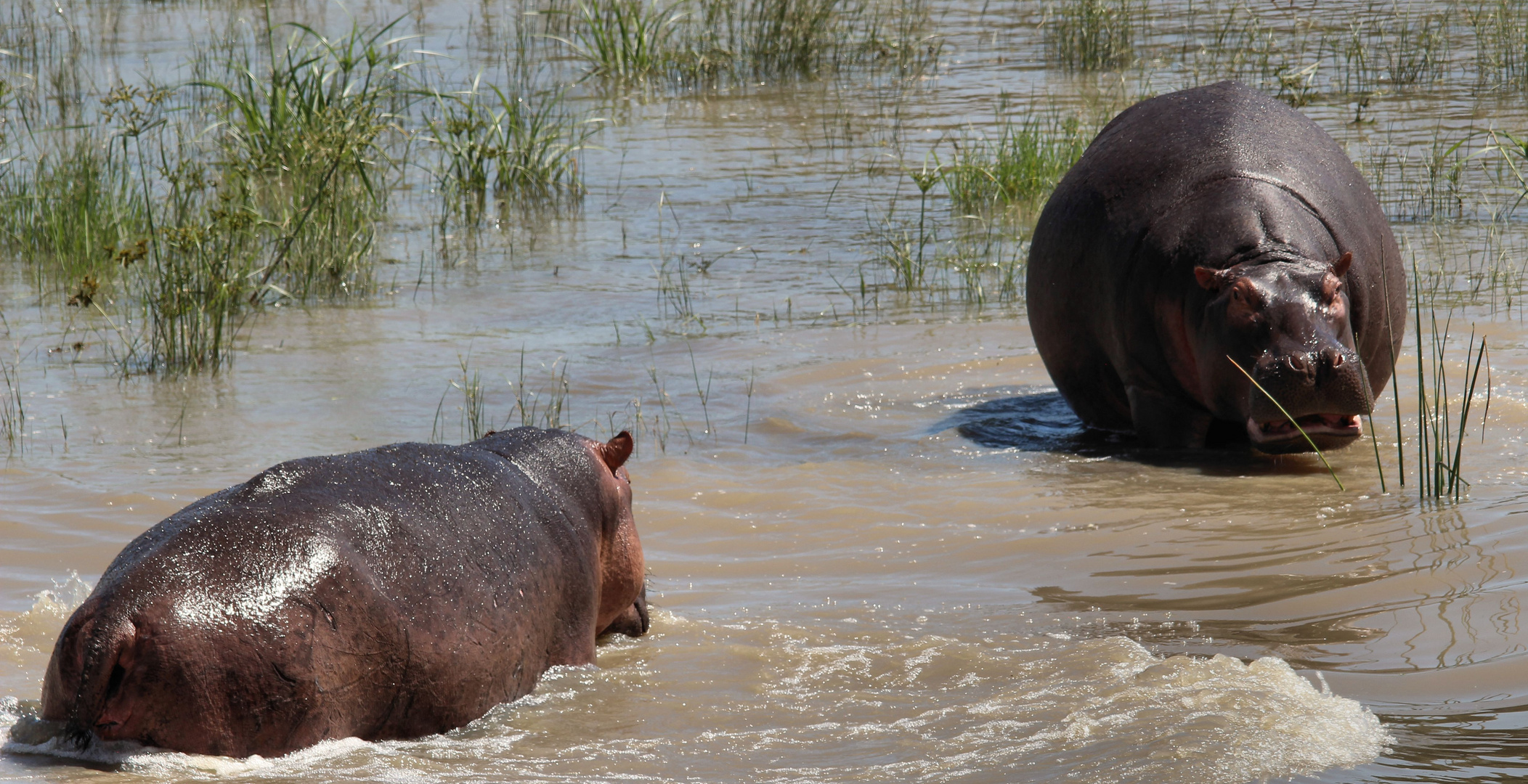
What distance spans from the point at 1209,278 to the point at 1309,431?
0.56m

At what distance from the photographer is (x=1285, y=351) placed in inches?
202

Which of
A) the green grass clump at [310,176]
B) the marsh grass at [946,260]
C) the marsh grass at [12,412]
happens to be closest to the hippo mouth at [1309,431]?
the marsh grass at [946,260]

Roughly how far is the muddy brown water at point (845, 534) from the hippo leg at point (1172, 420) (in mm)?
95

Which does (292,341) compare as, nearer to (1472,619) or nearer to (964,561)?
(964,561)

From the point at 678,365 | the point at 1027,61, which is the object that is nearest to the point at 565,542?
the point at 678,365

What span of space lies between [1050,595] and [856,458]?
61.5 inches

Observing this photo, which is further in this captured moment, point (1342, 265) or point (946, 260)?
point (946, 260)

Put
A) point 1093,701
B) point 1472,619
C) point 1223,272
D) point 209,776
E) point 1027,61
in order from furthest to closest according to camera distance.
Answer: point 1027,61
point 1223,272
point 1472,619
point 1093,701
point 209,776

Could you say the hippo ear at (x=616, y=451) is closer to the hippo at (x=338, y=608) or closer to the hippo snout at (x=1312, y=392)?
the hippo at (x=338, y=608)

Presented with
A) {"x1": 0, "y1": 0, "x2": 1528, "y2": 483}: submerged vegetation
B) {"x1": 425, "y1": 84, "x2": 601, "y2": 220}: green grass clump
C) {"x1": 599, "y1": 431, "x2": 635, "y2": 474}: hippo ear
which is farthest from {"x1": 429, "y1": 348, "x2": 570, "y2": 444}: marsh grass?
{"x1": 425, "y1": 84, "x2": 601, "y2": 220}: green grass clump

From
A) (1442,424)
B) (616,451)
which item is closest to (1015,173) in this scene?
(1442,424)

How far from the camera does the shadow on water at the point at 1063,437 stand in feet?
18.3

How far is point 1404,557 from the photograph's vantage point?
14.2 feet

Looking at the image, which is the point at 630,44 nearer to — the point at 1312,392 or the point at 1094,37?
the point at 1094,37
